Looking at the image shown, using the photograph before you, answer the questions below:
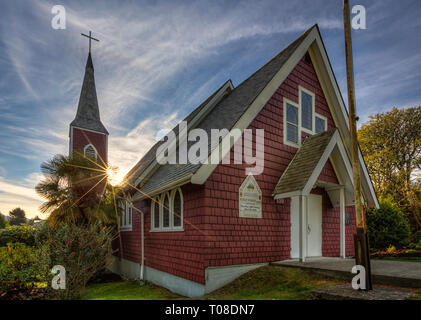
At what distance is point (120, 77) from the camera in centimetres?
1218

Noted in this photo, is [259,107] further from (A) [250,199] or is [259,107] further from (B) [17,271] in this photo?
(B) [17,271]

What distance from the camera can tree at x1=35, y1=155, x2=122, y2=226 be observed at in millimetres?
12484

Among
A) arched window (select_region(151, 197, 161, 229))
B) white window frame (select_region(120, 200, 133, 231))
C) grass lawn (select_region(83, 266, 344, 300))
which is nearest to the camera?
grass lawn (select_region(83, 266, 344, 300))

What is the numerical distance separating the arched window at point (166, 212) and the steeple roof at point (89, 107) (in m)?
19.2

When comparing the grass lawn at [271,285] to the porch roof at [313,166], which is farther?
the porch roof at [313,166]

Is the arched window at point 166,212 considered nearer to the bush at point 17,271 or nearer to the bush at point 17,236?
the bush at point 17,271

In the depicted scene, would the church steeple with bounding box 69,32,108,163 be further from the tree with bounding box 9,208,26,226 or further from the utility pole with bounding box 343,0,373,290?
the tree with bounding box 9,208,26,226

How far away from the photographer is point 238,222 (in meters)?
8.41

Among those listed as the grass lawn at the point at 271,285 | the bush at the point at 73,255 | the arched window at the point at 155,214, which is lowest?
the grass lawn at the point at 271,285

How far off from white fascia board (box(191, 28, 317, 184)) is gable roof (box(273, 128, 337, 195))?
213 centimetres

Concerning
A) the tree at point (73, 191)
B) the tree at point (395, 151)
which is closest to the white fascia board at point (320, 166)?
the tree at point (73, 191)

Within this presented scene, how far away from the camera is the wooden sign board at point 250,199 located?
857 cm

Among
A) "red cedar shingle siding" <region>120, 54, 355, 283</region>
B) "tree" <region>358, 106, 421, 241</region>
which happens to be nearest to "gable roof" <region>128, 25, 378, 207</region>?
"red cedar shingle siding" <region>120, 54, 355, 283</region>
